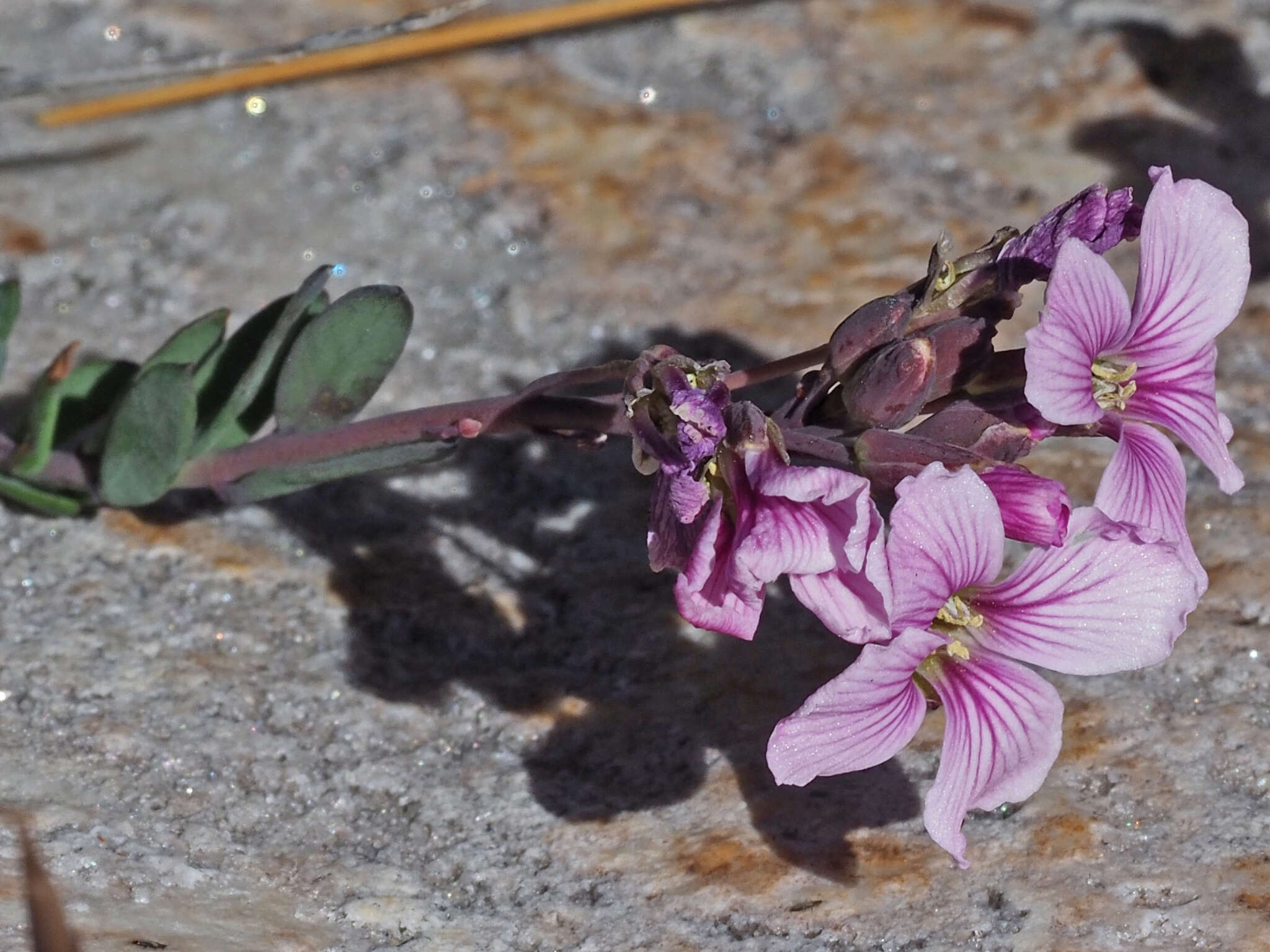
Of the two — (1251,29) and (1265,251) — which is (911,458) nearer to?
(1265,251)

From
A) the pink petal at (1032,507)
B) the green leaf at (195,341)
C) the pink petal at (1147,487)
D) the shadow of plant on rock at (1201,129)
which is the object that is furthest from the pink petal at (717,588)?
the shadow of plant on rock at (1201,129)

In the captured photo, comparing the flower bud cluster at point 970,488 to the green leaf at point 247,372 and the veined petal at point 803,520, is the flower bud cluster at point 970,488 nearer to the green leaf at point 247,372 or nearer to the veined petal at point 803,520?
the veined petal at point 803,520

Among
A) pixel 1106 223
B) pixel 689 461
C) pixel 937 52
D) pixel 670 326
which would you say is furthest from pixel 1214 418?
pixel 937 52

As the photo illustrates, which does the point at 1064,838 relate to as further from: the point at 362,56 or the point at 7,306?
the point at 362,56

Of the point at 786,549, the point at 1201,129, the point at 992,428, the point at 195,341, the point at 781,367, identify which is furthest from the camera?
the point at 1201,129

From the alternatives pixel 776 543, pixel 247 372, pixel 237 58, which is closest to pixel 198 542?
pixel 247 372

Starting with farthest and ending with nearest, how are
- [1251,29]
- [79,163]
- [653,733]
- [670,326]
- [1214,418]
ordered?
[1251,29] → [79,163] → [670,326] → [653,733] → [1214,418]

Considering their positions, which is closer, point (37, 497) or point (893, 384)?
point (893, 384)
